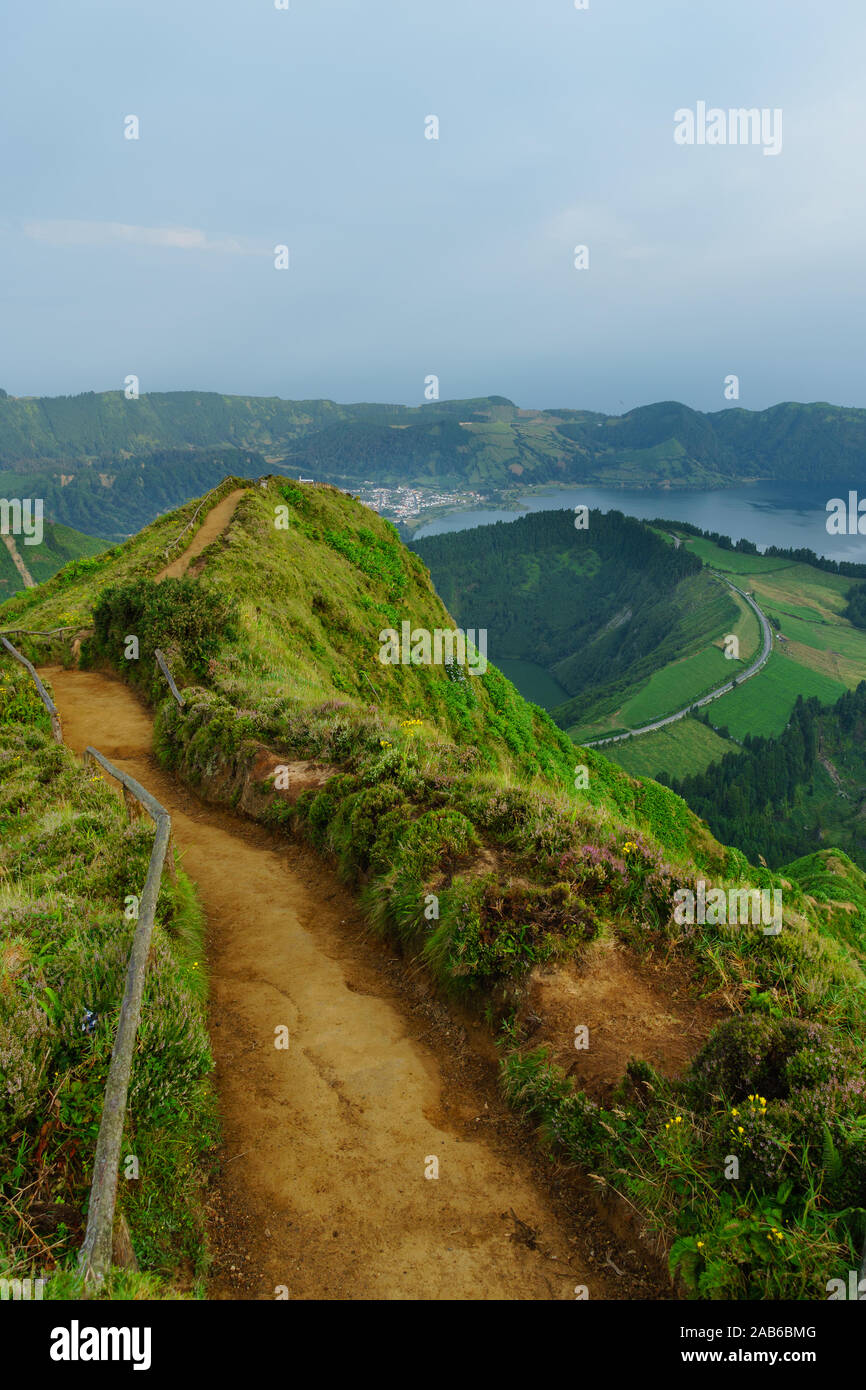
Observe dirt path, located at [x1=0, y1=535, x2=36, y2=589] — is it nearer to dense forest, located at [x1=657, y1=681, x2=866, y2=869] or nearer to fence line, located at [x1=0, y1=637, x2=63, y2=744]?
dense forest, located at [x1=657, y1=681, x2=866, y2=869]

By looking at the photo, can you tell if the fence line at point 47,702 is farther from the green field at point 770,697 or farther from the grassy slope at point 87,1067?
the green field at point 770,697

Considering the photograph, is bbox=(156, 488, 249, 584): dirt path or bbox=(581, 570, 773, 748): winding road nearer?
bbox=(156, 488, 249, 584): dirt path

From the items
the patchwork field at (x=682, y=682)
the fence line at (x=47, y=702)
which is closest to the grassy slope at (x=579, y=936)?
the fence line at (x=47, y=702)

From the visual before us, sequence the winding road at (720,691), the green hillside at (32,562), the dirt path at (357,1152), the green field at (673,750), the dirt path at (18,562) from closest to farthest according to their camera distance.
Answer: the dirt path at (357,1152) < the green field at (673,750) < the winding road at (720,691) < the green hillside at (32,562) < the dirt path at (18,562)

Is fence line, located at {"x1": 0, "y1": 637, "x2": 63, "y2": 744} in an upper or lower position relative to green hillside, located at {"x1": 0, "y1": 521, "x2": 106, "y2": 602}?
lower

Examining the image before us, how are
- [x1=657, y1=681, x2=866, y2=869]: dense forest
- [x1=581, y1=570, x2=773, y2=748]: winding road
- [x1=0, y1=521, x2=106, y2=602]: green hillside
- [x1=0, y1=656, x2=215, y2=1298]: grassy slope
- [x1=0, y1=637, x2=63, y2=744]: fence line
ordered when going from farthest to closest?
[x1=0, y1=521, x2=106, y2=602]: green hillside → [x1=581, y1=570, x2=773, y2=748]: winding road → [x1=657, y1=681, x2=866, y2=869]: dense forest → [x1=0, y1=637, x2=63, y2=744]: fence line → [x1=0, y1=656, x2=215, y2=1298]: grassy slope

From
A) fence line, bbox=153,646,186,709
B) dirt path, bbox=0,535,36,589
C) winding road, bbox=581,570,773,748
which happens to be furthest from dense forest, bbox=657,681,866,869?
dirt path, bbox=0,535,36,589

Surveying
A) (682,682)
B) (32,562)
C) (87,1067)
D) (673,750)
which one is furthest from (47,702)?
(32,562)

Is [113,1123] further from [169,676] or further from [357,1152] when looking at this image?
[169,676]
